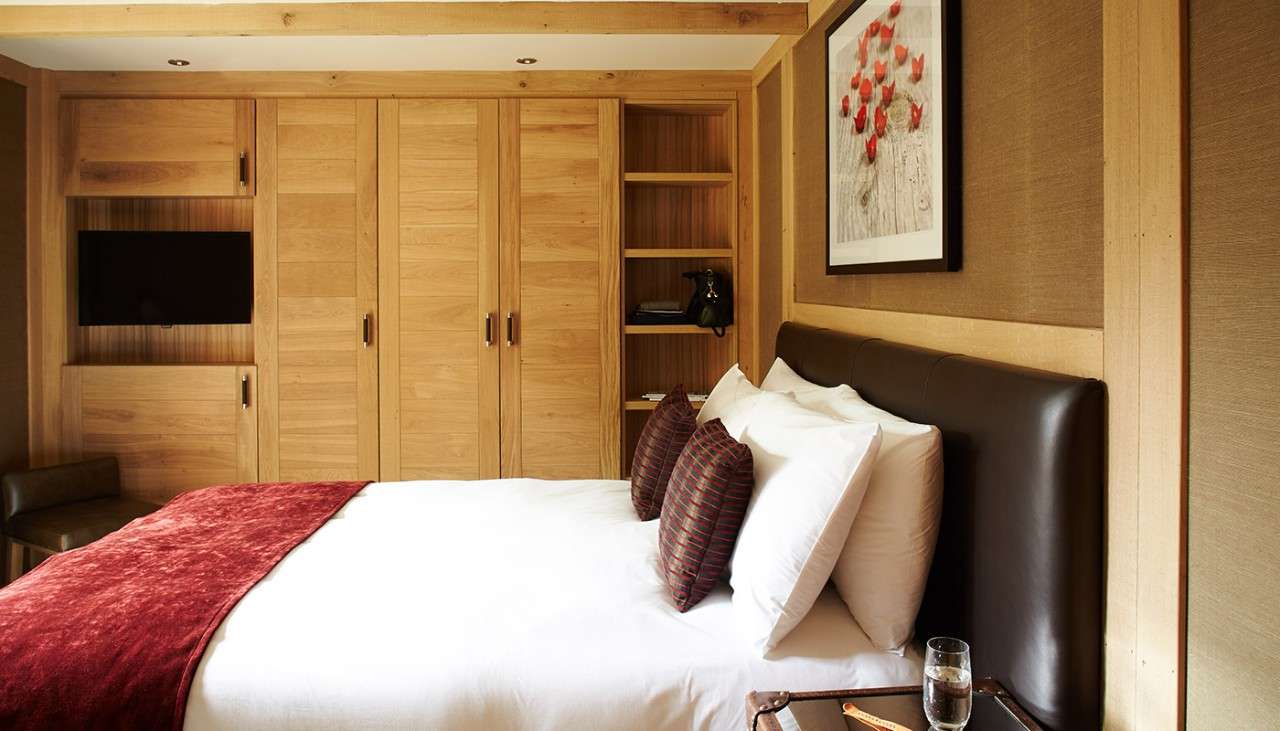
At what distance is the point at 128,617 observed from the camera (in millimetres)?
1920

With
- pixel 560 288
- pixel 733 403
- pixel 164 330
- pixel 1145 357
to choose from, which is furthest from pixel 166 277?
pixel 1145 357

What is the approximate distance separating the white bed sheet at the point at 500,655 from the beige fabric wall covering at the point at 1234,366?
0.64 m

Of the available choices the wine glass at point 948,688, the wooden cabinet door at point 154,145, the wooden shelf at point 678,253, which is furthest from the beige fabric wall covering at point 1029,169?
the wooden cabinet door at point 154,145

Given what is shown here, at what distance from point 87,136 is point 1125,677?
184 inches

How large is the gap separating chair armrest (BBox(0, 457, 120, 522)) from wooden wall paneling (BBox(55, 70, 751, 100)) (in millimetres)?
1717

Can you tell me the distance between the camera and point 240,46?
13.3 ft

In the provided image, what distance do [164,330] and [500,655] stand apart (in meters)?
3.72

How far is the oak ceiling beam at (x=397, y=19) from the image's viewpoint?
339 centimetres

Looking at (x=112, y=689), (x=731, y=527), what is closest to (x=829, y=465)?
(x=731, y=527)

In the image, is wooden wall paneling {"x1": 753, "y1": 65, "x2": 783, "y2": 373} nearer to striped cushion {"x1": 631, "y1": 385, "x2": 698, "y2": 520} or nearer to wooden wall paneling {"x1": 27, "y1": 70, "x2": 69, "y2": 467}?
striped cushion {"x1": 631, "y1": 385, "x2": 698, "y2": 520}

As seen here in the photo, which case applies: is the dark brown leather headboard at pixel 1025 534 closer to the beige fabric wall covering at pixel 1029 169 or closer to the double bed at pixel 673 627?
the double bed at pixel 673 627

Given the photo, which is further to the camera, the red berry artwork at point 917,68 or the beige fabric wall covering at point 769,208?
→ the beige fabric wall covering at point 769,208

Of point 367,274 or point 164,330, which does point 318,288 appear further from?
point 164,330

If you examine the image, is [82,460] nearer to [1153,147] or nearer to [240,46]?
[240,46]
